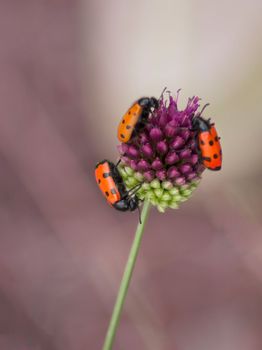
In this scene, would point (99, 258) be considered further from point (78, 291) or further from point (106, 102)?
point (106, 102)

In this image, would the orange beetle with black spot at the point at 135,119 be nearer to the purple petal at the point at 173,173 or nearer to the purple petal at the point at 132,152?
the purple petal at the point at 132,152

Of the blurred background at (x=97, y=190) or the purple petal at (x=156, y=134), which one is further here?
the blurred background at (x=97, y=190)

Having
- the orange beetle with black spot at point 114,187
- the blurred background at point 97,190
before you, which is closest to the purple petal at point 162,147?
the orange beetle with black spot at point 114,187

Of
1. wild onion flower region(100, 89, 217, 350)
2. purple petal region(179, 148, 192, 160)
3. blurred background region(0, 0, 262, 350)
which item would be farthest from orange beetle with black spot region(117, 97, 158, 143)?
blurred background region(0, 0, 262, 350)

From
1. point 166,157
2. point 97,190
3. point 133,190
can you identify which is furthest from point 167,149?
point 97,190

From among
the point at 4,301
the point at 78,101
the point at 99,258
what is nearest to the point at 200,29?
the point at 78,101
